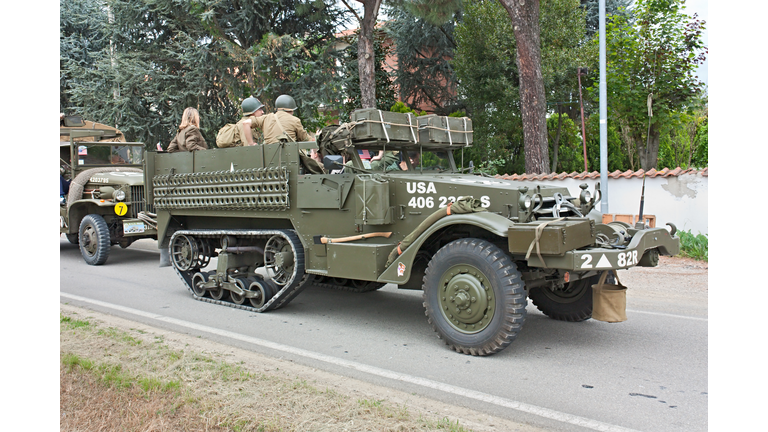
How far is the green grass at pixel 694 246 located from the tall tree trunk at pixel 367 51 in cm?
859

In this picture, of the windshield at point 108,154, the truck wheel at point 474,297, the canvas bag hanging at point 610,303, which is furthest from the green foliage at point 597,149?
the truck wheel at point 474,297

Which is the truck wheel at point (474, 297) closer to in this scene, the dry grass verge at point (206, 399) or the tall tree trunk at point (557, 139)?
the dry grass verge at point (206, 399)

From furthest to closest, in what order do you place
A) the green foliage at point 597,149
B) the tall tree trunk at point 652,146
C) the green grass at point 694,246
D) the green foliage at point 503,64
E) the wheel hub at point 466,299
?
the green foliage at point 597,149 < the green foliage at point 503,64 < the tall tree trunk at point 652,146 < the green grass at point 694,246 < the wheel hub at point 466,299

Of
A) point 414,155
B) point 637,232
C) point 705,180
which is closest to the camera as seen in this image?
point 637,232

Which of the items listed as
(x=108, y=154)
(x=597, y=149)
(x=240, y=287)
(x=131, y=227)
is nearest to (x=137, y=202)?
(x=131, y=227)

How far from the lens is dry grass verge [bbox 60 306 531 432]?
3.57m

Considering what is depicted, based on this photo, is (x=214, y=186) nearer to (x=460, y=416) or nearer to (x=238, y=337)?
(x=238, y=337)

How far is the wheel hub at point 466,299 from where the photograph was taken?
16.3 feet

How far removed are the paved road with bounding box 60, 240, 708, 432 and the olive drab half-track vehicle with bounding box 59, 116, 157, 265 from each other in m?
2.94

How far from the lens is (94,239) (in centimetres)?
1105

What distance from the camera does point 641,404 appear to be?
4090mm

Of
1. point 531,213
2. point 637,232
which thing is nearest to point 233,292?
point 531,213

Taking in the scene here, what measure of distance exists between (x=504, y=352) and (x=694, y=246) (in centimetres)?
674

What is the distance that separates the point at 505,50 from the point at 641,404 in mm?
16819
